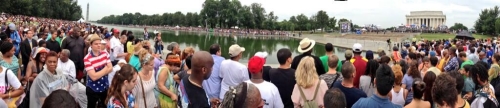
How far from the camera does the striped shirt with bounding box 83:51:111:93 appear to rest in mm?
5664

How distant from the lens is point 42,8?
85.6 m

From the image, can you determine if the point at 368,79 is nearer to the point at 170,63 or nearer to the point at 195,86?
the point at 170,63

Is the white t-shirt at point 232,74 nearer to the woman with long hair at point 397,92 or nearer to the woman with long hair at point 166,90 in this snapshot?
the woman with long hair at point 166,90

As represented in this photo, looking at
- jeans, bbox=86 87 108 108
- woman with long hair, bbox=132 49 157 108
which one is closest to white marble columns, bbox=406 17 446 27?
jeans, bbox=86 87 108 108

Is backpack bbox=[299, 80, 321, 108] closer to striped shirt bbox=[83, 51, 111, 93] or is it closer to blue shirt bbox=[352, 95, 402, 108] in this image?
blue shirt bbox=[352, 95, 402, 108]

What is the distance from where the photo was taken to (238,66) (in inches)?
222

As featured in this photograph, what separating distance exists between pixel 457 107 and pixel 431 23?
435 feet

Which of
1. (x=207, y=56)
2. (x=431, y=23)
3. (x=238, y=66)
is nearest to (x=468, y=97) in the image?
(x=238, y=66)

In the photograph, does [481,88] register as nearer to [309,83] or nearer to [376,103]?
[376,103]

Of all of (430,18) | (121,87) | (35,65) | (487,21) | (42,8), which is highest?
(430,18)

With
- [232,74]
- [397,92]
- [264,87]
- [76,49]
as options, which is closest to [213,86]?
[232,74]

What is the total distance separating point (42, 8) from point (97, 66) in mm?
90201

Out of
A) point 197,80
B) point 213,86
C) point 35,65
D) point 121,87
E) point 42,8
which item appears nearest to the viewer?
point 197,80

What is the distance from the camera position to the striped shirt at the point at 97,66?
223 inches
